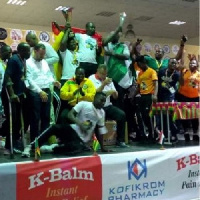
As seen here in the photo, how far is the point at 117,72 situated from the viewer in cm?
508

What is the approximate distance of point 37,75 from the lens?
13.9ft

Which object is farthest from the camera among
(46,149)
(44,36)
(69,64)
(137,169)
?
(44,36)

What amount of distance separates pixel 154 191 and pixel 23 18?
8936mm

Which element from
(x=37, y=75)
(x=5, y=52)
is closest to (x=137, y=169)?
(x=37, y=75)

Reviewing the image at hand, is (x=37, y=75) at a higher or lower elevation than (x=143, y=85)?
higher

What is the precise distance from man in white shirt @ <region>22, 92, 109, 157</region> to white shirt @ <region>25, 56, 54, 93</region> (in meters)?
0.47

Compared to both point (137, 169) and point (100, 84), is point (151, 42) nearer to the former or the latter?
point (100, 84)

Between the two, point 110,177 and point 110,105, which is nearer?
point 110,177

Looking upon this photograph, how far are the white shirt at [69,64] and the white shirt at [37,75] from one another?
458 mm

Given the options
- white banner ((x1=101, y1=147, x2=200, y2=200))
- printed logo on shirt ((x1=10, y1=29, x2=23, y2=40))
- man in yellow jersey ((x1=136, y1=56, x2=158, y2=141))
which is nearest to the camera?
white banner ((x1=101, y1=147, x2=200, y2=200))

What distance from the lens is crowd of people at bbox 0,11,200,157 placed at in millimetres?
4129

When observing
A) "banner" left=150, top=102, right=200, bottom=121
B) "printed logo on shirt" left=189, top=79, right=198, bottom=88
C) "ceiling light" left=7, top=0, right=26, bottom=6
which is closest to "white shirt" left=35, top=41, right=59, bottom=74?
"banner" left=150, top=102, right=200, bottom=121

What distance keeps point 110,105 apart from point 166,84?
3.59 ft

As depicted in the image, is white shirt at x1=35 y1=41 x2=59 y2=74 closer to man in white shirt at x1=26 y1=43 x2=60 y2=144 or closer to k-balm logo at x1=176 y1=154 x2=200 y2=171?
man in white shirt at x1=26 y1=43 x2=60 y2=144
